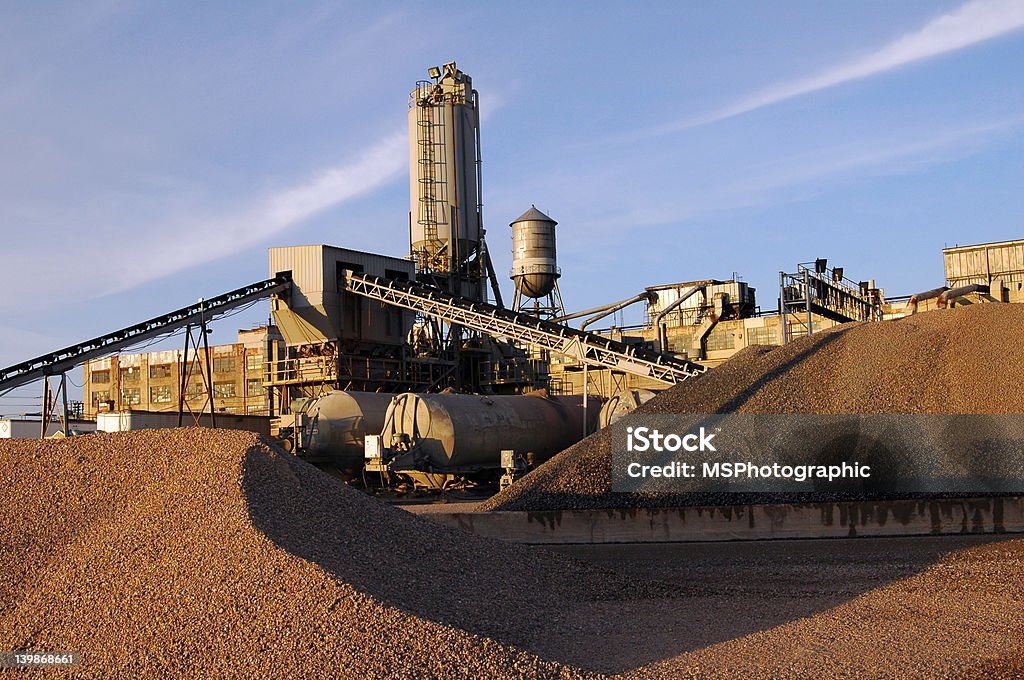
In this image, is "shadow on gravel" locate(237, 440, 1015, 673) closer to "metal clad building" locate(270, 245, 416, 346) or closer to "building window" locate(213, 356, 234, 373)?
"metal clad building" locate(270, 245, 416, 346)

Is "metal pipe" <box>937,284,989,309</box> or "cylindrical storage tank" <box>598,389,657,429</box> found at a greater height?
"metal pipe" <box>937,284,989,309</box>

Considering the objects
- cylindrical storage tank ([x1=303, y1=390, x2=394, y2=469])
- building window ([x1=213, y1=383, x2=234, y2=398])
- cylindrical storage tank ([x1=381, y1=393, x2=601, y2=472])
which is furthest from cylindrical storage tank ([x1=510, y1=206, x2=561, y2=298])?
building window ([x1=213, y1=383, x2=234, y2=398])

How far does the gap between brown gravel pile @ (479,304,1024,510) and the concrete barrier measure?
451 mm

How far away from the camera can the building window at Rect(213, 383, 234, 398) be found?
6581 cm

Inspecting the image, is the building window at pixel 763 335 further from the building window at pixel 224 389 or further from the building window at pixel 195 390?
the building window at pixel 195 390

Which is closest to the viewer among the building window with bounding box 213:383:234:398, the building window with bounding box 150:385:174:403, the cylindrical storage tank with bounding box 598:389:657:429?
the cylindrical storage tank with bounding box 598:389:657:429

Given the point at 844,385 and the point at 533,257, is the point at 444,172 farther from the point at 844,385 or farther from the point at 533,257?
the point at 844,385

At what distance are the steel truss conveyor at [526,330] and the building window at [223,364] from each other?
98.1 ft

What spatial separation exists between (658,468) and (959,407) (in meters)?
4.97

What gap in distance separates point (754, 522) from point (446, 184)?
3336 centimetres

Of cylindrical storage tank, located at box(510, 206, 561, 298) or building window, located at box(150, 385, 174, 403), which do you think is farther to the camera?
building window, located at box(150, 385, 174, 403)

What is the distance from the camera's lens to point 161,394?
230 ft

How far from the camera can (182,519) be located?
912 centimetres

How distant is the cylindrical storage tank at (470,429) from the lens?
25.3 m
